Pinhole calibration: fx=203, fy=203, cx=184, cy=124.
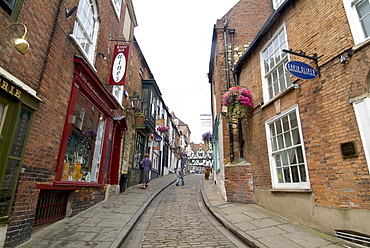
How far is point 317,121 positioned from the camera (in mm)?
4605

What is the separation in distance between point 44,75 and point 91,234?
11.7 feet

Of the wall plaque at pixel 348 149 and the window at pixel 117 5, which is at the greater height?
the window at pixel 117 5

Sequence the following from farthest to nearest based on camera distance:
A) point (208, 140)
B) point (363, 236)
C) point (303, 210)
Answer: point (208, 140) → point (303, 210) → point (363, 236)

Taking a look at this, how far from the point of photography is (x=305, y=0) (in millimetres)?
5438

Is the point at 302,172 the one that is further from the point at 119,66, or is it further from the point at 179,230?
the point at 119,66

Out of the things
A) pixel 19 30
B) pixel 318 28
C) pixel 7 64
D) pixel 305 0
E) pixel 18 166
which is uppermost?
pixel 305 0

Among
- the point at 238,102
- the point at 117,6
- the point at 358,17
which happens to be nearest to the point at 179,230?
the point at 238,102

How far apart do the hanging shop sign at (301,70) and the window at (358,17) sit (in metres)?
0.88

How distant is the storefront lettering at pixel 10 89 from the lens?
3.29m

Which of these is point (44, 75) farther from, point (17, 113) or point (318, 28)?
point (318, 28)

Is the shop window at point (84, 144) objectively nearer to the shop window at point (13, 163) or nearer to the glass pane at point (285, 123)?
the shop window at point (13, 163)

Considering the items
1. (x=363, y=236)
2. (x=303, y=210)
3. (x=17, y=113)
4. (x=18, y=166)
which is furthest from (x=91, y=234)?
(x=363, y=236)

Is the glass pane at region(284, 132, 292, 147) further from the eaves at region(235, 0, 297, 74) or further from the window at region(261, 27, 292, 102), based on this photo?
the eaves at region(235, 0, 297, 74)

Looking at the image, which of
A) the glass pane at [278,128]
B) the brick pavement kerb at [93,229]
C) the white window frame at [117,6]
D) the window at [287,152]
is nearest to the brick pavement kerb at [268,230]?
the window at [287,152]
